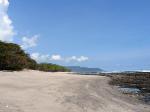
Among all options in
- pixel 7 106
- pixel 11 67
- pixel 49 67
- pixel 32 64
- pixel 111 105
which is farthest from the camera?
pixel 49 67

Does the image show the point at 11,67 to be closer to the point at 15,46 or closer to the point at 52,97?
the point at 15,46

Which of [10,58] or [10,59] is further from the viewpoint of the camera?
[10,58]

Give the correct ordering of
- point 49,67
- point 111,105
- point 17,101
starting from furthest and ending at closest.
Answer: point 49,67
point 111,105
point 17,101

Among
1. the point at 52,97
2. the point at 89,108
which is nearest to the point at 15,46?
the point at 52,97

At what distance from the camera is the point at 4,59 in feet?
122

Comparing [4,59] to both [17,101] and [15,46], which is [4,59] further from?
[17,101]

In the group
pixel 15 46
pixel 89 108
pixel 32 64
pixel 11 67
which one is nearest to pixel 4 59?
pixel 11 67

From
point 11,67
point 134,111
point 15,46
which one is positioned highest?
point 15,46

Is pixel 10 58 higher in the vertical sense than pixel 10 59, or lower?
higher

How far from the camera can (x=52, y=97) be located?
19.1 m

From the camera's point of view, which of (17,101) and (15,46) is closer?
(17,101)

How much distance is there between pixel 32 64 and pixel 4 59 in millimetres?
9730

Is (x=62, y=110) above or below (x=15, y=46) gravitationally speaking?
below

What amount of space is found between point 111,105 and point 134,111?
149cm
